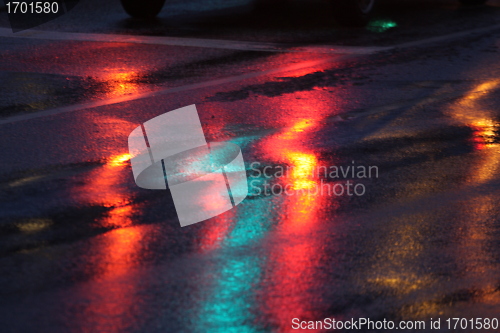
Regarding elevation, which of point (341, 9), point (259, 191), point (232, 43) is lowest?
point (232, 43)

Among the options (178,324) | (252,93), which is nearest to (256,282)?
(178,324)

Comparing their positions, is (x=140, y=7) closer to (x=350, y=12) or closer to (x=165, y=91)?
(x=350, y=12)

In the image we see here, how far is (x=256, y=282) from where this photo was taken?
3.69 meters

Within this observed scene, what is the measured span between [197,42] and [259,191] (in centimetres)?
557

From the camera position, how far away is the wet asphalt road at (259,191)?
11.6ft

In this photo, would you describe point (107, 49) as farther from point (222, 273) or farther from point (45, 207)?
point (222, 273)

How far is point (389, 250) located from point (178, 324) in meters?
1.35

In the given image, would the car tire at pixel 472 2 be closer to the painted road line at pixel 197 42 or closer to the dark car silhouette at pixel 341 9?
the dark car silhouette at pixel 341 9

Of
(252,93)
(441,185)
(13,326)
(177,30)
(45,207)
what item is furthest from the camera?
(177,30)

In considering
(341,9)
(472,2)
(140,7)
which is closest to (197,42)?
(140,7)

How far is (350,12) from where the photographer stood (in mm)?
11438

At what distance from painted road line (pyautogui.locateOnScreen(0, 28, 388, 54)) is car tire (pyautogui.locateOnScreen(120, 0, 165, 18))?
1.76 m

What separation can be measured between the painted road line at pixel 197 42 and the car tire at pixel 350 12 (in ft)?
5.42

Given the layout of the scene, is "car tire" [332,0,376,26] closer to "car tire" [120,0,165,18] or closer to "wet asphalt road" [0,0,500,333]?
"wet asphalt road" [0,0,500,333]
